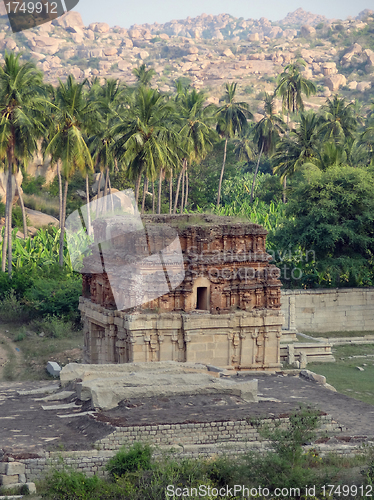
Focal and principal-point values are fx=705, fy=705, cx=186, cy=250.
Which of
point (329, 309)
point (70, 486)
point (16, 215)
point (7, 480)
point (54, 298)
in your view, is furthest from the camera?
point (16, 215)

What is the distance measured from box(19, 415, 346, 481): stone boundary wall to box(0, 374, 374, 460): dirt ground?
0.81 ft

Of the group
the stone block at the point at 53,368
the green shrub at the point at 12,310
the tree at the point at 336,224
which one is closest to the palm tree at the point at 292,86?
the tree at the point at 336,224

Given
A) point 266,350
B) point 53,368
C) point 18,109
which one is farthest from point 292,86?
point 53,368

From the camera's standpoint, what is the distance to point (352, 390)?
88.7 ft

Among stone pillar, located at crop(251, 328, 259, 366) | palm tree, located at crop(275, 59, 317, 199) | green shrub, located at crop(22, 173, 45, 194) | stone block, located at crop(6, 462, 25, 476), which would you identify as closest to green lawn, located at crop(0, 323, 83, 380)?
stone pillar, located at crop(251, 328, 259, 366)

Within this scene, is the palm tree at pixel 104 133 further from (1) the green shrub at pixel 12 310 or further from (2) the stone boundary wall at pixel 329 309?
(2) the stone boundary wall at pixel 329 309

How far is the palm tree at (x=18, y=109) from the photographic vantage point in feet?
124

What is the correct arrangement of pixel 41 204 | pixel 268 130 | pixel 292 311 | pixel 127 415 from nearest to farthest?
pixel 127 415, pixel 292 311, pixel 41 204, pixel 268 130

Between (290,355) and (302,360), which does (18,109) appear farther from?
(302,360)

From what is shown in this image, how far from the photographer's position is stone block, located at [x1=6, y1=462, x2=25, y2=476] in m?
15.2

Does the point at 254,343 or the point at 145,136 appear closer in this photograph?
the point at 254,343

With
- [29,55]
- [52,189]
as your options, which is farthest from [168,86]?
[52,189]

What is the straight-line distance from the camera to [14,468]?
1522cm

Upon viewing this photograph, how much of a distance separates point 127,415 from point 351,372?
15.5m
